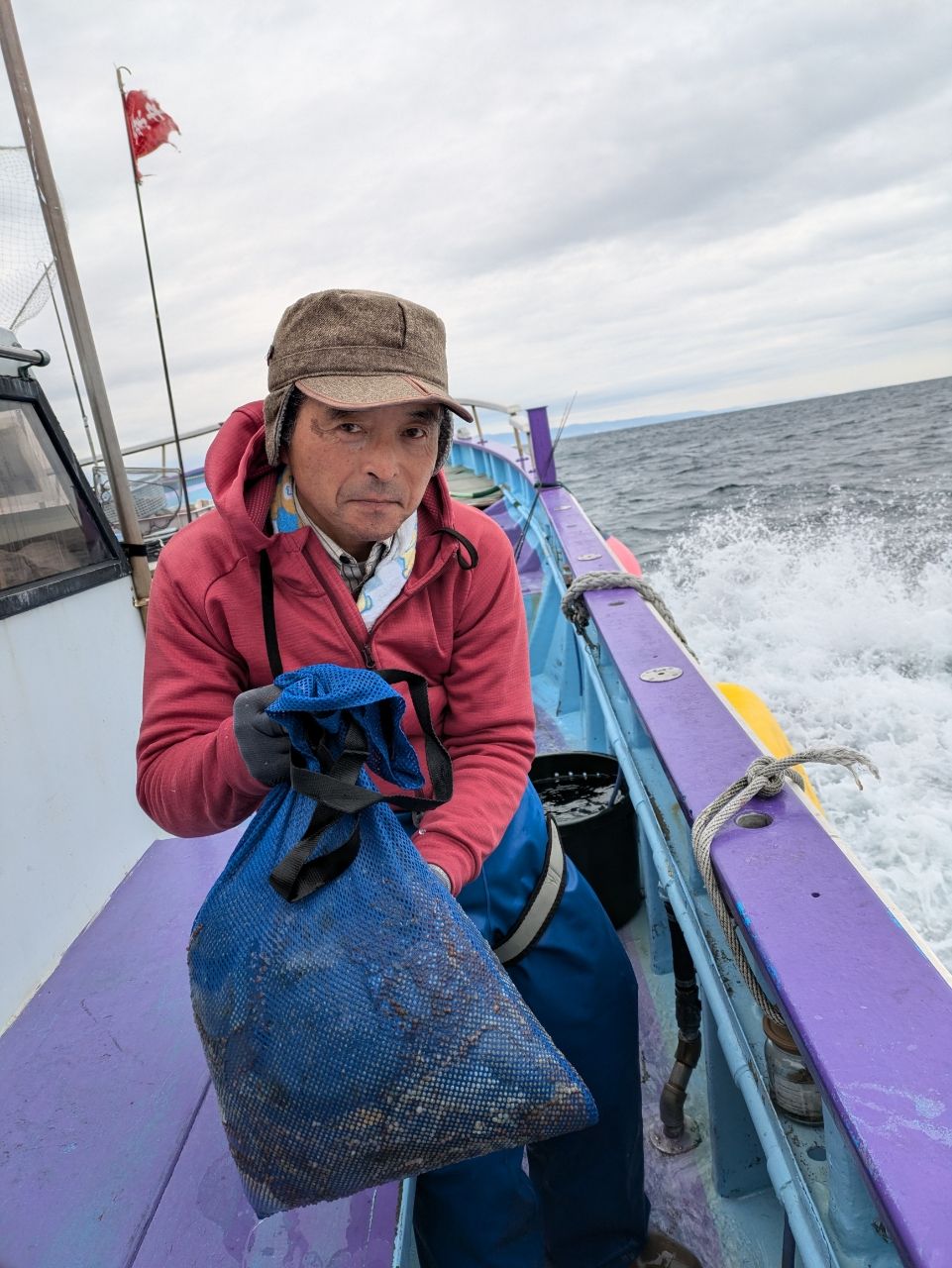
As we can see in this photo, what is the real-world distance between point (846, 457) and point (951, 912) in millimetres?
22673

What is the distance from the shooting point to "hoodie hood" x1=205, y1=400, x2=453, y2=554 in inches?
58.2

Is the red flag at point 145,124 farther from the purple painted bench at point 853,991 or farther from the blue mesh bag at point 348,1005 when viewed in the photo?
the purple painted bench at point 853,991

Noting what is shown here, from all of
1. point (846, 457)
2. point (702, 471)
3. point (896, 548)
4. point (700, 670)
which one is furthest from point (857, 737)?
point (702, 471)

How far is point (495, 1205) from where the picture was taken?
1587mm

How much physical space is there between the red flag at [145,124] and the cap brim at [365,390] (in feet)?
6.46

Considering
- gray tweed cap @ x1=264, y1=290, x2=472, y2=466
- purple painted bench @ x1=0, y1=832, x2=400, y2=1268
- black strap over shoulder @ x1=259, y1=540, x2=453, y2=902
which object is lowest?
purple painted bench @ x1=0, y1=832, x2=400, y2=1268

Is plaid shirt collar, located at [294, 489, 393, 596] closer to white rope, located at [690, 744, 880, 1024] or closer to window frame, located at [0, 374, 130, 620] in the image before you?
white rope, located at [690, 744, 880, 1024]

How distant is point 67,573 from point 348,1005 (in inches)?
96.8

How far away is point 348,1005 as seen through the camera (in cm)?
114

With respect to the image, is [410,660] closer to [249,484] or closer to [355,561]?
[355,561]

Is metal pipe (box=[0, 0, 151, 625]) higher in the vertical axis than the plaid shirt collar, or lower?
higher

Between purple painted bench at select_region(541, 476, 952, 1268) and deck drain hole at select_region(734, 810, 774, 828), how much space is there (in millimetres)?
14

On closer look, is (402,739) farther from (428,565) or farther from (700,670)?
(700,670)

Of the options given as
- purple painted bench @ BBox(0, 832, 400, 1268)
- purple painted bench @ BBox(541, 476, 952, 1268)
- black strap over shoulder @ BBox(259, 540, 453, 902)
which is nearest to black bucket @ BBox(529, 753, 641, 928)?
purple painted bench @ BBox(541, 476, 952, 1268)
